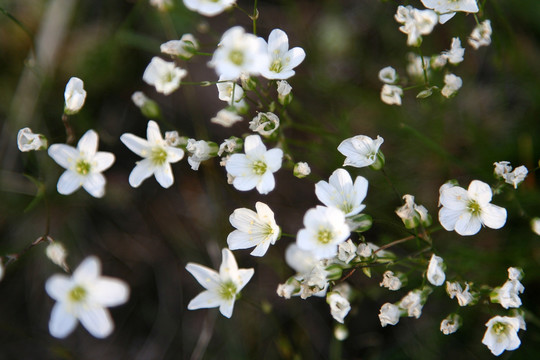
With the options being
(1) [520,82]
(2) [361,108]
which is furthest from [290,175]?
(1) [520,82]

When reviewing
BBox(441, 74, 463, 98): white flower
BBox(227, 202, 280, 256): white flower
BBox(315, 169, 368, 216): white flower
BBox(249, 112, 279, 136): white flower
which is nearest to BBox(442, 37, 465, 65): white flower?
BBox(441, 74, 463, 98): white flower

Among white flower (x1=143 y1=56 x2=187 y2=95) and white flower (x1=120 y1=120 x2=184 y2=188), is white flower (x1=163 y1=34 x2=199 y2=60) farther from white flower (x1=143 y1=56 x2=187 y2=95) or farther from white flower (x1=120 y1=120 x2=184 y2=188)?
white flower (x1=120 y1=120 x2=184 y2=188)

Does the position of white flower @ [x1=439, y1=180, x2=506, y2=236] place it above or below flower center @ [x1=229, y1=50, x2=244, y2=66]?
below

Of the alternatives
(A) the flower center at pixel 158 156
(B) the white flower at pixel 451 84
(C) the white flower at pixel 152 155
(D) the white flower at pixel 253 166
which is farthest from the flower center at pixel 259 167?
(B) the white flower at pixel 451 84

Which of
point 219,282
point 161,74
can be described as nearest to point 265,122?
point 161,74

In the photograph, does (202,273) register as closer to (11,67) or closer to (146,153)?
(146,153)

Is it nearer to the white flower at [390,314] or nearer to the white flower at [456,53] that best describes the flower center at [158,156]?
the white flower at [390,314]
